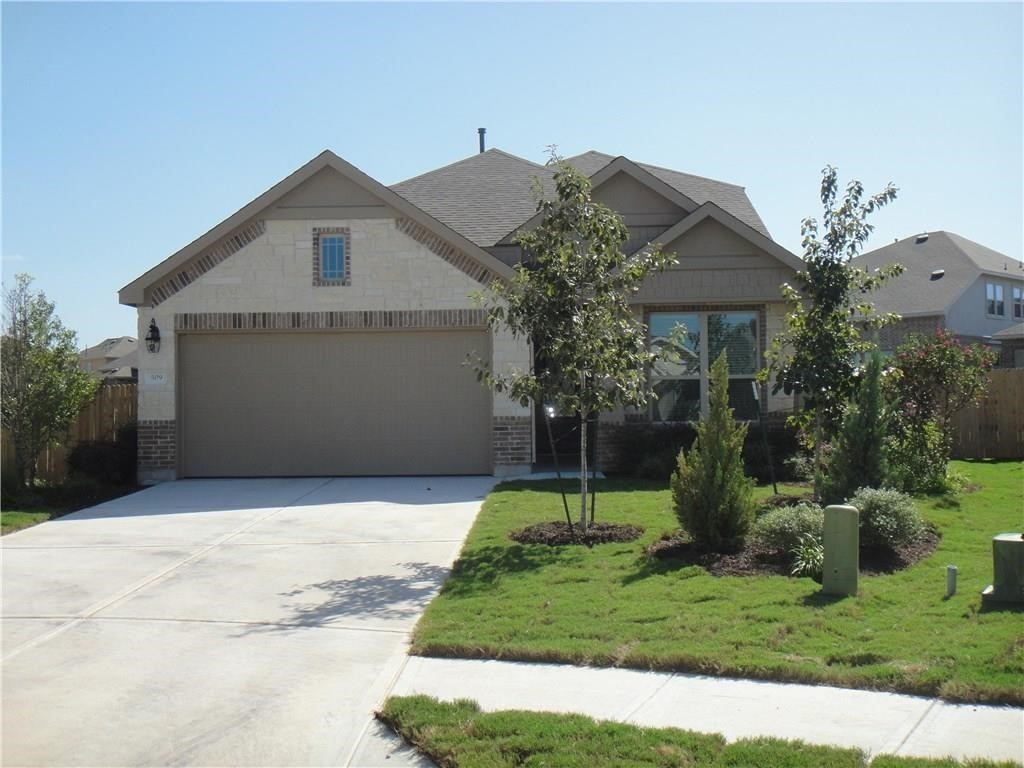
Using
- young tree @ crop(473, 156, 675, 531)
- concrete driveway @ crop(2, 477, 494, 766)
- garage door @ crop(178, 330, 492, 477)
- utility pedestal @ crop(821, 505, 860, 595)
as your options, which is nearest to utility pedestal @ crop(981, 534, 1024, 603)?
utility pedestal @ crop(821, 505, 860, 595)

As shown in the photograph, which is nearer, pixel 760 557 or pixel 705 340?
pixel 760 557

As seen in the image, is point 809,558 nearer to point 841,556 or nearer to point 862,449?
point 841,556

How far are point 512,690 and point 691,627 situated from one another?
5.47 ft

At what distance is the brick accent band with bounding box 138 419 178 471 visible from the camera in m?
16.2

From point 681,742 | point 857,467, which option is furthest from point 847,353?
point 681,742

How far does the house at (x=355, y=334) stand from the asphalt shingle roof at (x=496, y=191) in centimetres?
291

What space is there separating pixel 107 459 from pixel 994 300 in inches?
1369

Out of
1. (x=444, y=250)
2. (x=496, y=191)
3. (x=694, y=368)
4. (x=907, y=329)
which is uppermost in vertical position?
(x=496, y=191)

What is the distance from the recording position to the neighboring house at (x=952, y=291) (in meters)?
36.8

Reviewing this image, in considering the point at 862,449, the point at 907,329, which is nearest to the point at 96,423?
the point at 862,449

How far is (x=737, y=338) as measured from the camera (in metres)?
16.6

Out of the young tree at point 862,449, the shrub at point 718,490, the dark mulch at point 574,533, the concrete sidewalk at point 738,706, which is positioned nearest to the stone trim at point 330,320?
the dark mulch at point 574,533

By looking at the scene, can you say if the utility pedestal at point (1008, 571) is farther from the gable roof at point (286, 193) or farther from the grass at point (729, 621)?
the gable roof at point (286, 193)

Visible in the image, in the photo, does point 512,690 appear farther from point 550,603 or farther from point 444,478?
point 444,478
